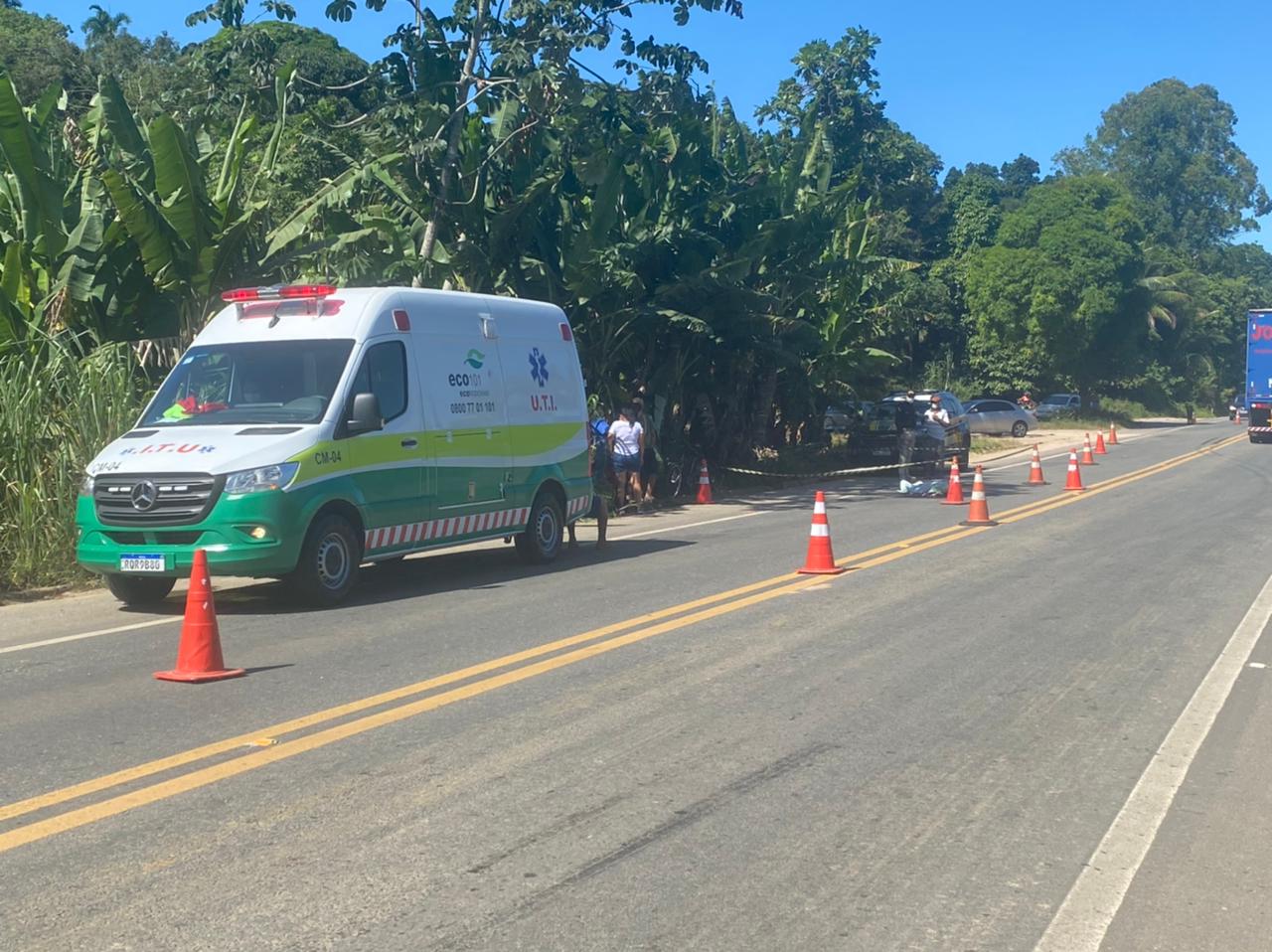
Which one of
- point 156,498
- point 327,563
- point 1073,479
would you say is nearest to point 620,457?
point 1073,479

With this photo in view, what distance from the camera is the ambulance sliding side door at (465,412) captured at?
12.9 meters

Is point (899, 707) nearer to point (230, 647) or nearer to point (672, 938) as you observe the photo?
point (672, 938)

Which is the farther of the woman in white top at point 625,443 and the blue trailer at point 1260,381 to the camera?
the blue trailer at point 1260,381

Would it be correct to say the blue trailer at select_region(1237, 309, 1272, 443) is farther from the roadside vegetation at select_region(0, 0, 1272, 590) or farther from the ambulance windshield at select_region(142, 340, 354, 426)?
the ambulance windshield at select_region(142, 340, 354, 426)

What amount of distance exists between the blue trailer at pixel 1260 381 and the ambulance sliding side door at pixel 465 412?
3801cm

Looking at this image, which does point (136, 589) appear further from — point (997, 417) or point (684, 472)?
point (997, 417)

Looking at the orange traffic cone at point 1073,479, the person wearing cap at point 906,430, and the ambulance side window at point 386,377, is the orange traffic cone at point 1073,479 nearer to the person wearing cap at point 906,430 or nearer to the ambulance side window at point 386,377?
the person wearing cap at point 906,430

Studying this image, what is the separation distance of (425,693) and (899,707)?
273cm

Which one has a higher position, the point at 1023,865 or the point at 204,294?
the point at 204,294

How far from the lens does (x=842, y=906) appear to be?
196 inches

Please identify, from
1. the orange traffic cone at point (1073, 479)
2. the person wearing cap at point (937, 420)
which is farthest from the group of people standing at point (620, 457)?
the orange traffic cone at point (1073, 479)

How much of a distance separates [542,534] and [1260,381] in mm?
37918

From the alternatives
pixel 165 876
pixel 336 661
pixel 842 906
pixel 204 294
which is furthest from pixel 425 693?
pixel 204 294

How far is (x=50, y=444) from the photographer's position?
13984mm
